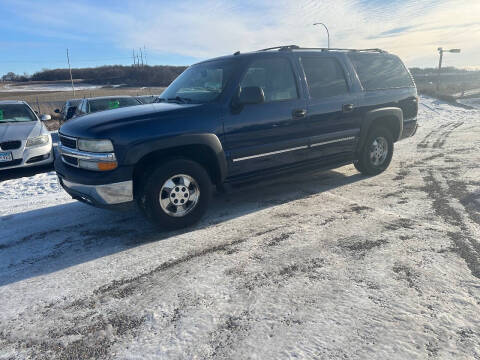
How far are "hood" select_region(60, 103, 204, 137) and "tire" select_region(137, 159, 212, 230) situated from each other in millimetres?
537

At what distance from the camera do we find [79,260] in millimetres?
3404

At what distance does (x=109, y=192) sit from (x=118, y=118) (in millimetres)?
788

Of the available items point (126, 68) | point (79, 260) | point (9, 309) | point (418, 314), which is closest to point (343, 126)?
point (418, 314)

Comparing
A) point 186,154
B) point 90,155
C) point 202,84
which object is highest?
point 202,84

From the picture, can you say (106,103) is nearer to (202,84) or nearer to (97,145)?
(202,84)

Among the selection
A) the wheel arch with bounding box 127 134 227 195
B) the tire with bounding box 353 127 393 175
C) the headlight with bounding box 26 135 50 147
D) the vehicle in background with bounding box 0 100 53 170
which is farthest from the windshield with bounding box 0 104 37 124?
the tire with bounding box 353 127 393 175

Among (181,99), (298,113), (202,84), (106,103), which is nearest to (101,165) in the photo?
(181,99)

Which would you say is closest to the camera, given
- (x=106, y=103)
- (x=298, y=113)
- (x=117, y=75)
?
(x=298, y=113)

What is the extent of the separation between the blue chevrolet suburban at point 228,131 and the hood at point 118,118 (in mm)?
14

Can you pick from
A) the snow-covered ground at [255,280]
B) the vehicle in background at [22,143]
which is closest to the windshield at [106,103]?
the vehicle in background at [22,143]

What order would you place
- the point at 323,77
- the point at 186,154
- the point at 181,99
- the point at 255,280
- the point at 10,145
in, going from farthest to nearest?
1. the point at 10,145
2. the point at 323,77
3. the point at 181,99
4. the point at 186,154
5. the point at 255,280

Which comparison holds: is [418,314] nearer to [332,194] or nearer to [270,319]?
[270,319]

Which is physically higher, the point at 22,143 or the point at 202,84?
the point at 202,84

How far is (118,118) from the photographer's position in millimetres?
3689
